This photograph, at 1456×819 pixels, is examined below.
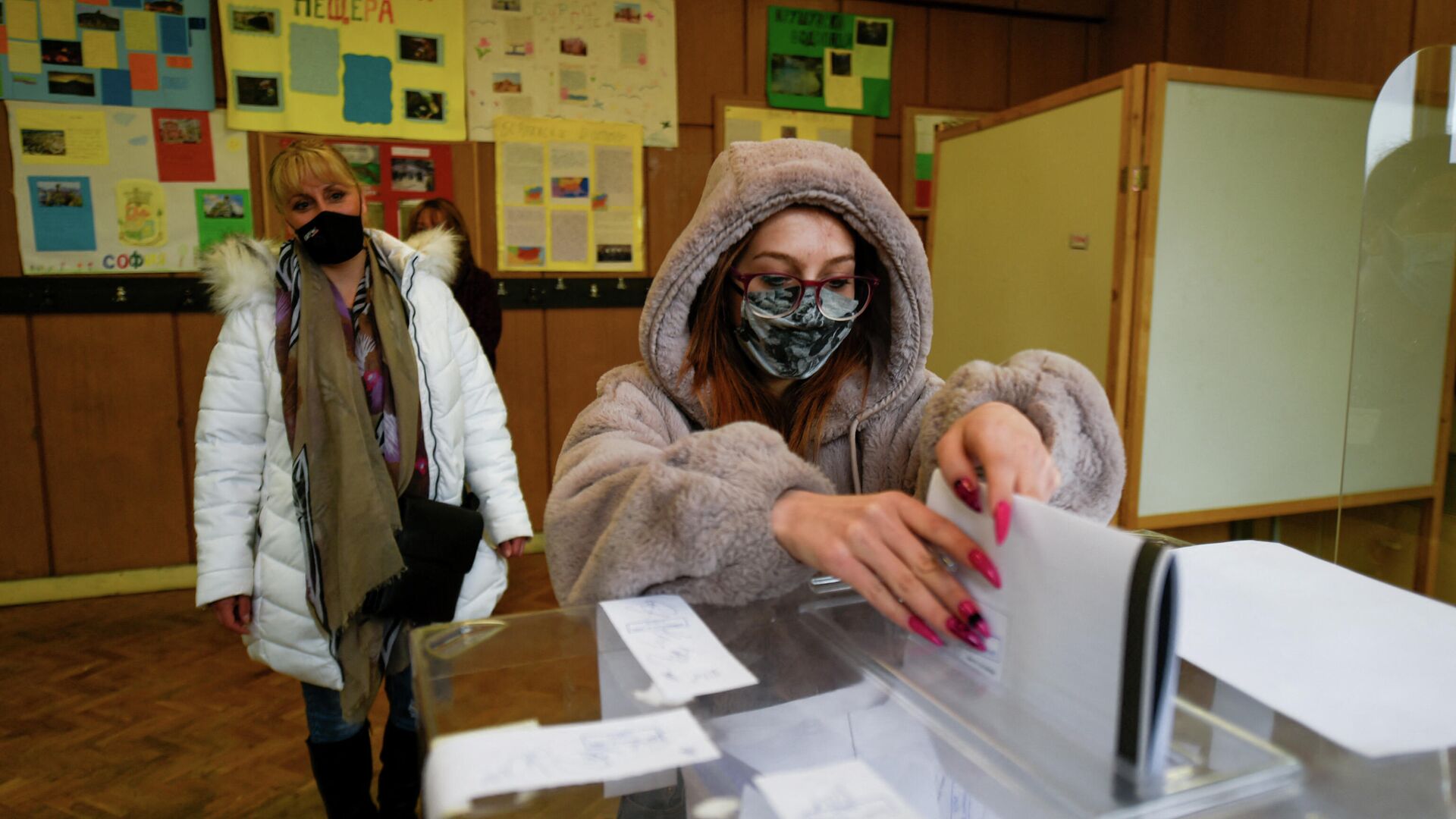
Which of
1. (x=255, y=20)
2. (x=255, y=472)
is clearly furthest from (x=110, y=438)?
(x=255, y=472)

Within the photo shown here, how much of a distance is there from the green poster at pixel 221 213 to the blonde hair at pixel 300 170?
189 centimetres

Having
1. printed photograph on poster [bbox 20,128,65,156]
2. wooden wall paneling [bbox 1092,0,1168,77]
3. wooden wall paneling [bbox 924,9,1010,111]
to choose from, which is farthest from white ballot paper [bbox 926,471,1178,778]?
wooden wall paneling [bbox 1092,0,1168,77]

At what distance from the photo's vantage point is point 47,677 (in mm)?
2785

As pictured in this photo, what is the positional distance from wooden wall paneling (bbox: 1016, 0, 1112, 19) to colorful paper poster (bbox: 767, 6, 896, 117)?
0.79 metres

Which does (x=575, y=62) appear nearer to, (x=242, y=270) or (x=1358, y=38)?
(x=242, y=270)

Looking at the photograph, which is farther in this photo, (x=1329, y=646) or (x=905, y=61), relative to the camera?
(x=905, y=61)

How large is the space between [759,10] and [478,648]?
404 cm

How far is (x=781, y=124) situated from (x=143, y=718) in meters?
3.47

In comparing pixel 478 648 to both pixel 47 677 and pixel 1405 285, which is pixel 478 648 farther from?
pixel 47 677

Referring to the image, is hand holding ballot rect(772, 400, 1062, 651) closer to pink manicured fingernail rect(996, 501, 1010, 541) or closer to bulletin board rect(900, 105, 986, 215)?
pink manicured fingernail rect(996, 501, 1010, 541)

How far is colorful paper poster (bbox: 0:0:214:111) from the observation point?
3240 millimetres

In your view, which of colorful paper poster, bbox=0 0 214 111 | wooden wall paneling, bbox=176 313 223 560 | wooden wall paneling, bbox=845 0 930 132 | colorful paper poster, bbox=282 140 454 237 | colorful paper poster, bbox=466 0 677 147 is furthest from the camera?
wooden wall paneling, bbox=845 0 930 132

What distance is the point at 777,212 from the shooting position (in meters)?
1.21

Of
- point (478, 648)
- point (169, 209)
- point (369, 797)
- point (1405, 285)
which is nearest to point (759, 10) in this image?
point (169, 209)
